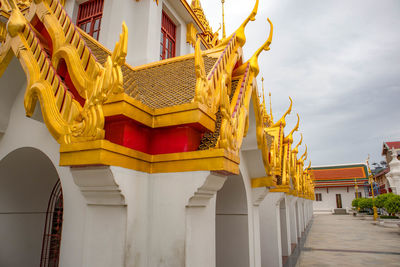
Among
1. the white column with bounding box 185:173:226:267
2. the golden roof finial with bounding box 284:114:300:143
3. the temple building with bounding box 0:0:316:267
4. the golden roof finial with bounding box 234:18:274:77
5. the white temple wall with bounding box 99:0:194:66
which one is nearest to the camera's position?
the temple building with bounding box 0:0:316:267

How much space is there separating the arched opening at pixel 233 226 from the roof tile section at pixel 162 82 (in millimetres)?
2367

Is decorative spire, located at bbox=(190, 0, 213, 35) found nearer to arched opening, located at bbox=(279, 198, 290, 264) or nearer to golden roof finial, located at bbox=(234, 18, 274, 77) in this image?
golden roof finial, located at bbox=(234, 18, 274, 77)

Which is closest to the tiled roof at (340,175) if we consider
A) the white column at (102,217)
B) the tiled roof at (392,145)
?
the tiled roof at (392,145)

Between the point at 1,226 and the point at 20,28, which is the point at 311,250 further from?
the point at 20,28

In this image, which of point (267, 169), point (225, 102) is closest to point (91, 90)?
point (225, 102)

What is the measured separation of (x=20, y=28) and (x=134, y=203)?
106 inches

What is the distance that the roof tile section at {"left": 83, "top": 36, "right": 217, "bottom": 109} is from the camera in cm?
367

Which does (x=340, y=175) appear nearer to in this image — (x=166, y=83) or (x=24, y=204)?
(x=166, y=83)

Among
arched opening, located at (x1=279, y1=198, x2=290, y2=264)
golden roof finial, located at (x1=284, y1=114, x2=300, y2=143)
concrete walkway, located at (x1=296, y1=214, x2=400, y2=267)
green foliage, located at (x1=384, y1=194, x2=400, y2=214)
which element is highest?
golden roof finial, located at (x1=284, y1=114, x2=300, y2=143)

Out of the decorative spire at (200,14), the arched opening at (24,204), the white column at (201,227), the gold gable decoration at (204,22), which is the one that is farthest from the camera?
the decorative spire at (200,14)

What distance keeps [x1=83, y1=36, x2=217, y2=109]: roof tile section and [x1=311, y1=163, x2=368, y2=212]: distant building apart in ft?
155

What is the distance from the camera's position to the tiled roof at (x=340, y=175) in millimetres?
46134

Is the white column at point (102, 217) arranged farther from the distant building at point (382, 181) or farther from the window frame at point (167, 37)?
the distant building at point (382, 181)


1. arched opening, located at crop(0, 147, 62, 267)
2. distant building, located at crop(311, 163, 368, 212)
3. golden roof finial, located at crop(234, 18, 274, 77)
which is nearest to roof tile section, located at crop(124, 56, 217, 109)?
golden roof finial, located at crop(234, 18, 274, 77)
